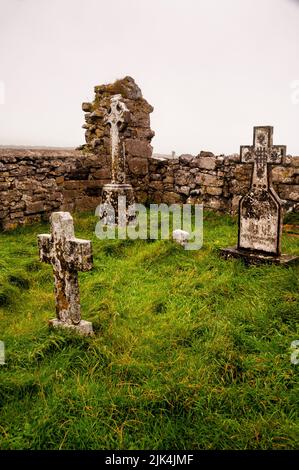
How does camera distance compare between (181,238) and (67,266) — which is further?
(181,238)

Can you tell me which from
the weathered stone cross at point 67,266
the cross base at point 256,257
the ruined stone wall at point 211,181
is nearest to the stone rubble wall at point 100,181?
the ruined stone wall at point 211,181

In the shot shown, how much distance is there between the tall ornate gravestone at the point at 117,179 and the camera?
7449 mm

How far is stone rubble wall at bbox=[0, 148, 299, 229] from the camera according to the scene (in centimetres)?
709

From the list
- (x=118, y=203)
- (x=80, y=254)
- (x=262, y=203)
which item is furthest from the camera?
(x=118, y=203)

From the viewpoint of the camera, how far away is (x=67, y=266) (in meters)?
3.30

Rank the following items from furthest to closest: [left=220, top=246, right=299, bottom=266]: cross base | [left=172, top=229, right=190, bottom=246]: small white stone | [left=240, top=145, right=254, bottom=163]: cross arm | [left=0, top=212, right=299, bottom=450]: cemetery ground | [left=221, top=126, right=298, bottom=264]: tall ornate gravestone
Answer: [left=172, top=229, right=190, bottom=246]: small white stone
[left=240, top=145, right=254, bottom=163]: cross arm
[left=221, top=126, right=298, bottom=264]: tall ornate gravestone
[left=220, top=246, right=299, bottom=266]: cross base
[left=0, top=212, right=299, bottom=450]: cemetery ground

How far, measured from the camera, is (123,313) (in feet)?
12.2

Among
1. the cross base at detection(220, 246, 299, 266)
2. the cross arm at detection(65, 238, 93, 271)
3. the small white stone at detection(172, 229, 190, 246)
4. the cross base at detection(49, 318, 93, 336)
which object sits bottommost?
the cross base at detection(49, 318, 93, 336)

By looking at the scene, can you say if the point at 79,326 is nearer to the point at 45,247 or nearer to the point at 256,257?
the point at 45,247

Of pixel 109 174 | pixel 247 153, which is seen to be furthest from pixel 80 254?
pixel 109 174

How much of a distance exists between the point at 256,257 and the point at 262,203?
2.29 ft

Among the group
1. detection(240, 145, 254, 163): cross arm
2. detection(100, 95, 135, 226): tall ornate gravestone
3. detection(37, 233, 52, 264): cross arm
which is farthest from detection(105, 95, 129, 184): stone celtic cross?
detection(37, 233, 52, 264): cross arm

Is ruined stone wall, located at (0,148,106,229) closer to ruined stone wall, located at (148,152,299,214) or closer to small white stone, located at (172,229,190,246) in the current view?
ruined stone wall, located at (148,152,299,214)

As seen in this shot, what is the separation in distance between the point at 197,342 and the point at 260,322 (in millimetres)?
625
